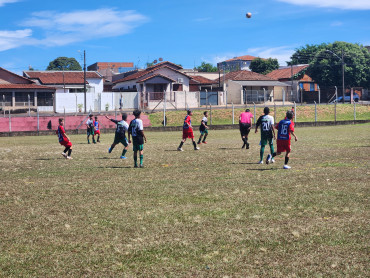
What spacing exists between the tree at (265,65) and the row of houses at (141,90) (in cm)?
1193

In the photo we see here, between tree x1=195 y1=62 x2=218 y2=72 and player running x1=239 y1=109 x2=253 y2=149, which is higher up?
tree x1=195 y1=62 x2=218 y2=72

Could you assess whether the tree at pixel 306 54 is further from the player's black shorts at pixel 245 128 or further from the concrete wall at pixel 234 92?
the player's black shorts at pixel 245 128

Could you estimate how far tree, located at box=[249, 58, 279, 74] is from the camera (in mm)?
105125

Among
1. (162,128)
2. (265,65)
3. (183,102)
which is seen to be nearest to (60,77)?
(183,102)

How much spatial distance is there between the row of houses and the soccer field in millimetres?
36855

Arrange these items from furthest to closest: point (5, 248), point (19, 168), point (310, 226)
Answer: point (19, 168) → point (310, 226) → point (5, 248)

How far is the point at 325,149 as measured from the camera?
21125mm

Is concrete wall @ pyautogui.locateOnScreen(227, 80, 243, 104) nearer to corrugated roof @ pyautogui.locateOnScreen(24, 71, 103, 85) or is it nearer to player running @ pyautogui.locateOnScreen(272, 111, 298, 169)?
corrugated roof @ pyautogui.locateOnScreen(24, 71, 103, 85)

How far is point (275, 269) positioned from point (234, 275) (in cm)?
52

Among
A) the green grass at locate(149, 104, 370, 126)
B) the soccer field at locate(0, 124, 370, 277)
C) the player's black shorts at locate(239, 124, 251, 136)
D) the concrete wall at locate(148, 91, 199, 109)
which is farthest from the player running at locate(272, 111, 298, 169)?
the concrete wall at locate(148, 91, 199, 109)

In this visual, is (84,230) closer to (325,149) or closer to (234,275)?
(234,275)

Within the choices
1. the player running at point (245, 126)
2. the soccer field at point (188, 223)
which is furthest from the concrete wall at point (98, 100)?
the soccer field at point (188, 223)

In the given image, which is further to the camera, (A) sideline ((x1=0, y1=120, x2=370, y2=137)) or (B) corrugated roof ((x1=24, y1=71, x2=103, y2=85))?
(B) corrugated roof ((x1=24, y1=71, x2=103, y2=85))

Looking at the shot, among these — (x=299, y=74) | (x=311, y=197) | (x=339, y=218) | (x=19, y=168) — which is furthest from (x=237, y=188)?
(x=299, y=74)
